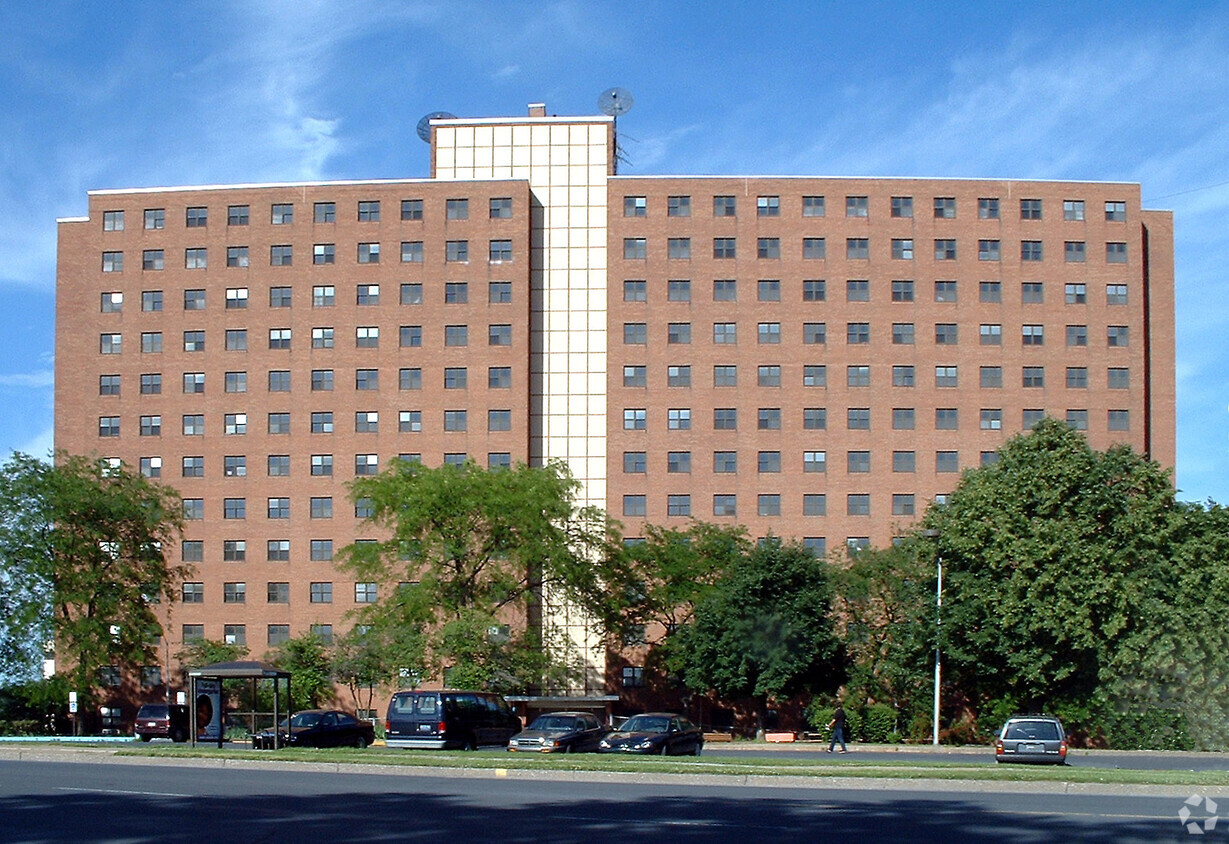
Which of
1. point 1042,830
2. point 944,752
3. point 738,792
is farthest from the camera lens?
point 944,752

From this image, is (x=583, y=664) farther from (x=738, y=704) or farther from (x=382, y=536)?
(x=382, y=536)

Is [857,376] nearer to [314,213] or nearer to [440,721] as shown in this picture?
[314,213]

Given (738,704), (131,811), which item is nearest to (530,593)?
(738,704)

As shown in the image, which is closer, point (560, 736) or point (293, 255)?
point (560, 736)

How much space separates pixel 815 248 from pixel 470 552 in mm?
31298

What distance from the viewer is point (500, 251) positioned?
81.8 metres

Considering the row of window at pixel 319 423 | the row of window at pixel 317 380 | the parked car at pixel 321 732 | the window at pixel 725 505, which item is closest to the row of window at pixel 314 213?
the row of window at pixel 317 380

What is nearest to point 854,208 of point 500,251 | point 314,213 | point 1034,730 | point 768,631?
point 500,251

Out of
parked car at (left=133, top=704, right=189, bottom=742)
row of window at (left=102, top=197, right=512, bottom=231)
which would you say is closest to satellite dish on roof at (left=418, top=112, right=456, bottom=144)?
row of window at (left=102, top=197, right=512, bottom=231)

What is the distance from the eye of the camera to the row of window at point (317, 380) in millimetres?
80625

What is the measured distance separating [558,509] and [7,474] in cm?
2762

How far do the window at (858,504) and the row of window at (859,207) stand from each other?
56.5ft

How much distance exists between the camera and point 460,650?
5891 centimetres

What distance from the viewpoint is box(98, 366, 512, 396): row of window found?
265 feet
